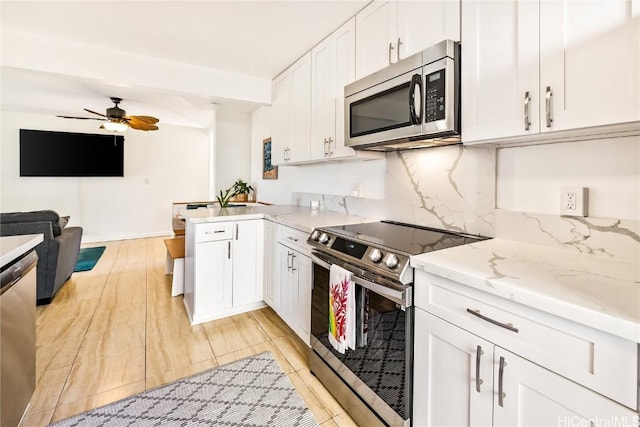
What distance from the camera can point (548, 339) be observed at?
0.83 m

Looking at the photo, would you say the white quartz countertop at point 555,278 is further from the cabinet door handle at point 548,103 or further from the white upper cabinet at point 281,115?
the white upper cabinet at point 281,115

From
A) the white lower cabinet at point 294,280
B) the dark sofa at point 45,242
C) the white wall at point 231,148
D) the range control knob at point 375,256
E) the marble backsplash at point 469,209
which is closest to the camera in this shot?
the marble backsplash at point 469,209

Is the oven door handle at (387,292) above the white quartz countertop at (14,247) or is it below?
below

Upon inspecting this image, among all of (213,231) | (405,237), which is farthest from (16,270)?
(405,237)

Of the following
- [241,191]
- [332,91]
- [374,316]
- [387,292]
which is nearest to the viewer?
[387,292]

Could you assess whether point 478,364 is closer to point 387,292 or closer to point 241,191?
point 387,292

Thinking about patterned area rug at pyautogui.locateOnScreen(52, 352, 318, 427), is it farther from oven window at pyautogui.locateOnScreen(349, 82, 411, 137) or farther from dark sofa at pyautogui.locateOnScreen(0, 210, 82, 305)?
dark sofa at pyautogui.locateOnScreen(0, 210, 82, 305)

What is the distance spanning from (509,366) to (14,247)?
195 centimetres

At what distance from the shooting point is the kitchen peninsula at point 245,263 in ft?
7.41

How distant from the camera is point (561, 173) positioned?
52.0 inches

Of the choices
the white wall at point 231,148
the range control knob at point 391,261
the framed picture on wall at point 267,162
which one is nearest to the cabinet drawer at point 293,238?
the range control knob at point 391,261

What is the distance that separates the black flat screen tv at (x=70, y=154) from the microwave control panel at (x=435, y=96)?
246 inches

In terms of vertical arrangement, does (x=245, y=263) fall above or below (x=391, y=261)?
below

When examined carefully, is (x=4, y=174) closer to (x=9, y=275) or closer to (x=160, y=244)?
(x=160, y=244)
